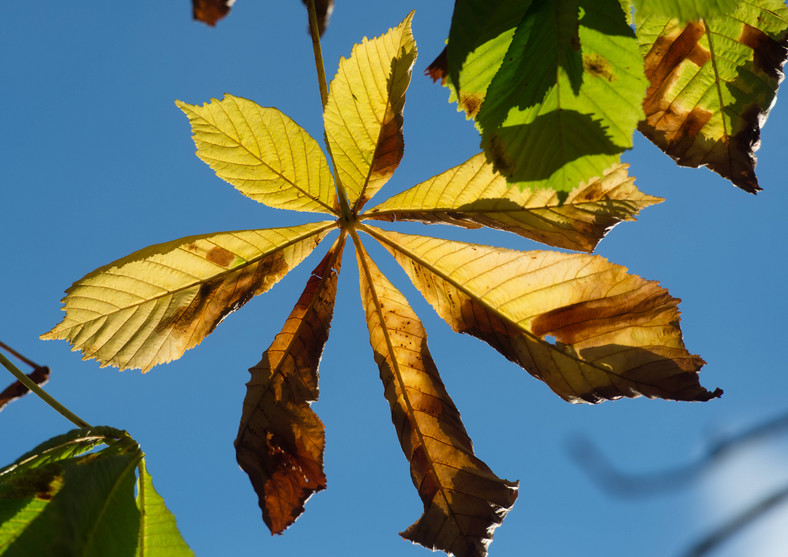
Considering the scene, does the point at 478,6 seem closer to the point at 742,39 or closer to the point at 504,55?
the point at 504,55

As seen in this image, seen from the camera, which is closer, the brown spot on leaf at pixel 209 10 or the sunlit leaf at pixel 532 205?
the brown spot on leaf at pixel 209 10

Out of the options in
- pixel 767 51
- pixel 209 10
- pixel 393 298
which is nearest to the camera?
pixel 209 10

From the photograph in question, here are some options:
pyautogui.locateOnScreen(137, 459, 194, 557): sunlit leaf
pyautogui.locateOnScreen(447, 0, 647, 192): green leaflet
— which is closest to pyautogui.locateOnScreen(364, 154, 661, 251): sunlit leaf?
pyautogui.locateOnScreen(447, 0, 647, 192): green leaflet

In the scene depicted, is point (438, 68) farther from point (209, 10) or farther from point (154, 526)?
point (154, 526)

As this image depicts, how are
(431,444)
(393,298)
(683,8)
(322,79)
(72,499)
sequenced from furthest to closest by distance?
1. (393,298)
2. (431,444)
3. (322,79)
4. (72,499)
5. (683,8)

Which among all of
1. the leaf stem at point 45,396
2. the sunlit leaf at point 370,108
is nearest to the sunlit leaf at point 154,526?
the leaf stem at point 45,396

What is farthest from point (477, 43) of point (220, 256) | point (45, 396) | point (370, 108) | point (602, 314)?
point (45, 396)

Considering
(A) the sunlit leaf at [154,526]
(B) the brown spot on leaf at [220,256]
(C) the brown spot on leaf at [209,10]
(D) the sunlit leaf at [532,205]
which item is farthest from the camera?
(B) the brown spot on leaf at [220,256]

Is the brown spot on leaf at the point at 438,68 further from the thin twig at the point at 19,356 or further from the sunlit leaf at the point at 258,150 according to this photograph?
the thin twig at the point at 19,356
